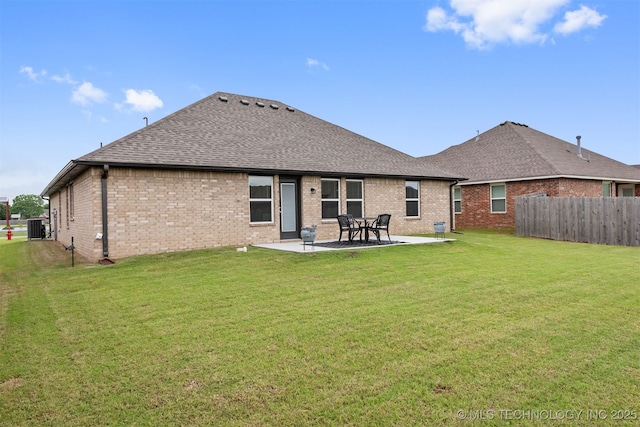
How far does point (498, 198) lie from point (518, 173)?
168 centimetres

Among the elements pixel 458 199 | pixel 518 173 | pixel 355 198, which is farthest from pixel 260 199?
pixel 518 173

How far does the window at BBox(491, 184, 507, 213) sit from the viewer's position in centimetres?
2145

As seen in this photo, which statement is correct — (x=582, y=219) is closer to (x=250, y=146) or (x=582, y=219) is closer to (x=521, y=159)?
(x=521, y=159)

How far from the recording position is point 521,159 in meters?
22.0

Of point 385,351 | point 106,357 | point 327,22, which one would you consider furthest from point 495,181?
point 106,357

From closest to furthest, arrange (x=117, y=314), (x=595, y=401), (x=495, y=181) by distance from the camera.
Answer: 1. (x=595, y=401)
2. (x=117, y=314)
3. (x=495, y=181)

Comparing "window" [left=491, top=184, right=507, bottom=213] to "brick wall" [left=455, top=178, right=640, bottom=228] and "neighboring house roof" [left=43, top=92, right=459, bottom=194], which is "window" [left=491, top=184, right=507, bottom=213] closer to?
"brick wall" [left=455, top=178, right=640, bottom=228]

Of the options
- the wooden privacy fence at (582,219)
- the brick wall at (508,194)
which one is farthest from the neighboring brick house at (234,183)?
the brick wall at (508,194)

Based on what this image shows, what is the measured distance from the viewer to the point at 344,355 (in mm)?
3994

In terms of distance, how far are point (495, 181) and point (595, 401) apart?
20.0 meters

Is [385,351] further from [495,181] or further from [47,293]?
[495,181]

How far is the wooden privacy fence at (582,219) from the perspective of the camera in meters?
14.3

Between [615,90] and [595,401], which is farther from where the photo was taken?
[615,90]

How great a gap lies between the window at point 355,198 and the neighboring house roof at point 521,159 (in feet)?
30.7
